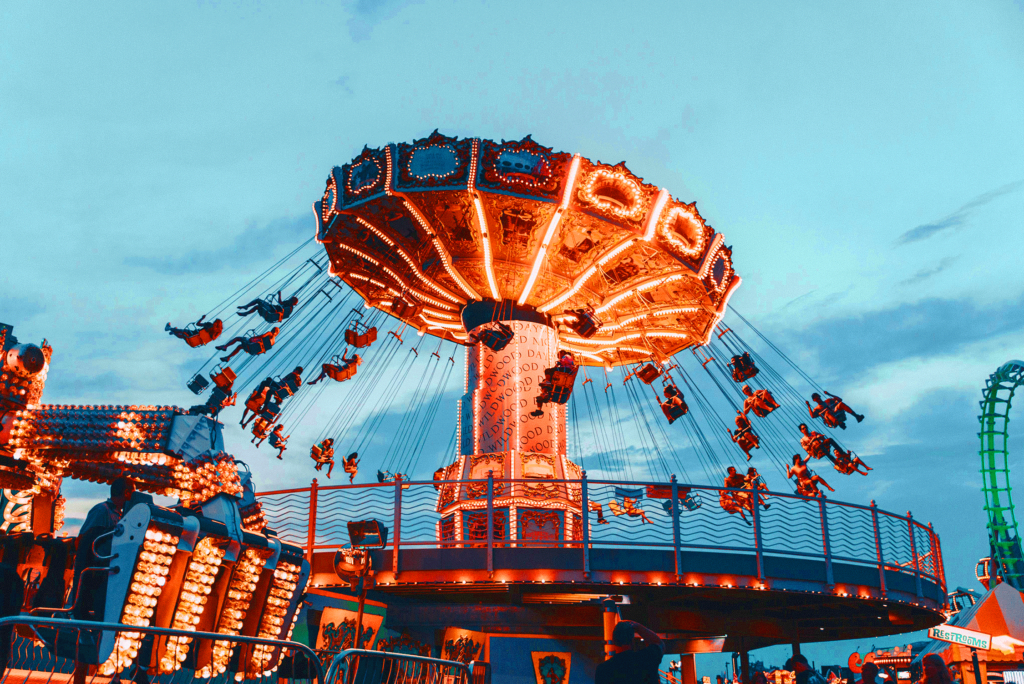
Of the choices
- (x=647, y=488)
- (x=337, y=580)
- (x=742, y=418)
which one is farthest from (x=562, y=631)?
(x=742, y=418)

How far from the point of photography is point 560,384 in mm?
15805

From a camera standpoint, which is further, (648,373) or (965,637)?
(648,373)

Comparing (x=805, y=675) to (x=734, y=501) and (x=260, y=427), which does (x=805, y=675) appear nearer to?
(x=734, y=501)

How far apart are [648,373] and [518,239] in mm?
5279

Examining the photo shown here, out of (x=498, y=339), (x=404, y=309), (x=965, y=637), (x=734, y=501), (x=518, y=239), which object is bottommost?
(x=965, y=637)

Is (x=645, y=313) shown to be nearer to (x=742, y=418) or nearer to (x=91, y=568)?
(x=742, y=418)

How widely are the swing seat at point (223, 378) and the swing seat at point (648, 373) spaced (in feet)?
31.8

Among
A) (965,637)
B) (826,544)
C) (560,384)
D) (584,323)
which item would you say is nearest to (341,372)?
(560,384)

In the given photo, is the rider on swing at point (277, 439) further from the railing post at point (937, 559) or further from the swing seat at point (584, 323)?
the railing post at point (937, 559)

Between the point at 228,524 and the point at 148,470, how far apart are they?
6.29 feet

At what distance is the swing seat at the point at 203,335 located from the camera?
16.4 metres

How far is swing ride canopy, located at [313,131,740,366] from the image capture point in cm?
1577

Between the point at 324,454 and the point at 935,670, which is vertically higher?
the point at 324,454

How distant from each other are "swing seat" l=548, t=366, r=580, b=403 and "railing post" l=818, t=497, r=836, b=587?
17.1 feet
